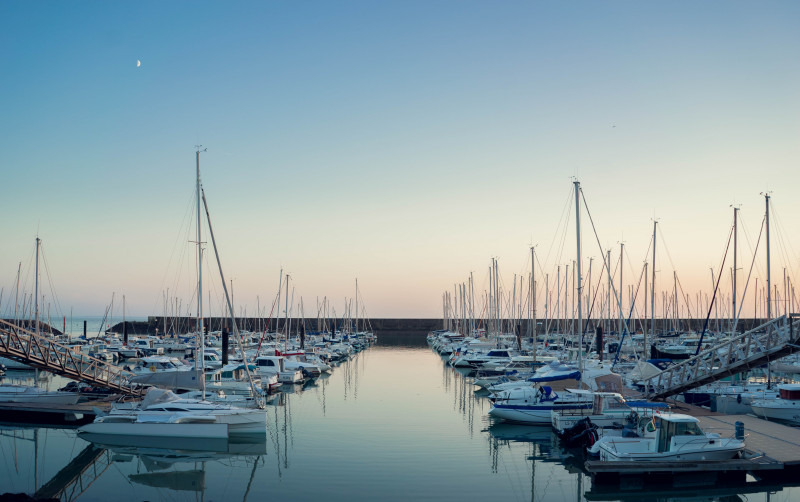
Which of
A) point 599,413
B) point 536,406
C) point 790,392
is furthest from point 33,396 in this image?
point 790,392

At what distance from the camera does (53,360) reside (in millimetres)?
32219

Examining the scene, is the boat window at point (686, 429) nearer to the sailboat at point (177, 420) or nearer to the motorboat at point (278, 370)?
the sailboat at point (177, 420)

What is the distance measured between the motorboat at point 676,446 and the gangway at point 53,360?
25248 mm

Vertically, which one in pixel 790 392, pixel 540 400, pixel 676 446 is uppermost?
pixel 790 392

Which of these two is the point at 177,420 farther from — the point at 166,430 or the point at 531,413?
the point at 531,413

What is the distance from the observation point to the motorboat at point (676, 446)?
21922mm

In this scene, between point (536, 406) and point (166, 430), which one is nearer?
point (166, 430)

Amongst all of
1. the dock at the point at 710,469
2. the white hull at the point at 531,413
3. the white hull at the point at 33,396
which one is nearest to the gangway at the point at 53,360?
the white hull at the point at 33,396

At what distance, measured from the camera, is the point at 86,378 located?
3422 cm

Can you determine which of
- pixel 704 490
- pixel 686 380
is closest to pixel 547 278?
pixel 686 380

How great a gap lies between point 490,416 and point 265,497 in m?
16.6

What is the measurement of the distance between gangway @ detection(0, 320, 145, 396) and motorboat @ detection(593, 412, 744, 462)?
82.8 feet

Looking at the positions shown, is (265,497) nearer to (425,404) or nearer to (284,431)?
A: (284,431)

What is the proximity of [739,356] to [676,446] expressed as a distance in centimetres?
819
